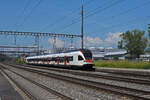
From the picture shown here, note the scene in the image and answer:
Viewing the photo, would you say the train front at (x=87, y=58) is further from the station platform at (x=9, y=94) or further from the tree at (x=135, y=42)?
the tree at (x=135, y=42)

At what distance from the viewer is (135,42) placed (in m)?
82.2

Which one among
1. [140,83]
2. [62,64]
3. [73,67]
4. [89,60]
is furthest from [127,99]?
[62,64]

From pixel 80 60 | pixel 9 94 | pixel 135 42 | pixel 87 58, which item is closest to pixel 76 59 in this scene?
pixel 80 60

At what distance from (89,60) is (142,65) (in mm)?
8245

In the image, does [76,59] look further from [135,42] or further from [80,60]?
[135,42]

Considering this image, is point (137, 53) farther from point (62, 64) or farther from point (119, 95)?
point (119, 95)

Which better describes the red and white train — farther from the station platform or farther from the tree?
the tree

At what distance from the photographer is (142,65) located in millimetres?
32969

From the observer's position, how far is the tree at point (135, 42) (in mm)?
82188

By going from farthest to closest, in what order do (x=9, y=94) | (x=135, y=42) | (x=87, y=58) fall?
(x=135, y=42), (x=87, y=58), (x=9, y=94)

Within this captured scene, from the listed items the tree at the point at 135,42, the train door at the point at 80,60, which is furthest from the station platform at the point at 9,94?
the tree at the point at 135,42

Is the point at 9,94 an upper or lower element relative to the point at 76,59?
lower

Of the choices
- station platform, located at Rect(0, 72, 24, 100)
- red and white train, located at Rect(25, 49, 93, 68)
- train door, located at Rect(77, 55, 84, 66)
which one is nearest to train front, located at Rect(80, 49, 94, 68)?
red and white train, located at Rect(25, 49, 93, 68)

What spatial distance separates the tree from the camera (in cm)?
8219
